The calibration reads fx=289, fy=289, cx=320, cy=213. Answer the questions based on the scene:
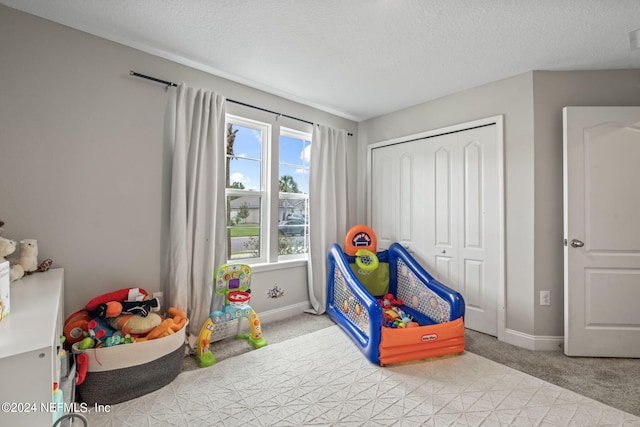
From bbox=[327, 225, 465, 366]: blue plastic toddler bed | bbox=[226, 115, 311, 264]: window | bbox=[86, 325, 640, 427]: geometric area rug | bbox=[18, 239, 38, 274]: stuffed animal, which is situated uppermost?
bbox=[226, 115, 311, 264]: window

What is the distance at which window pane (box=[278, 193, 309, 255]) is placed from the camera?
3275mm

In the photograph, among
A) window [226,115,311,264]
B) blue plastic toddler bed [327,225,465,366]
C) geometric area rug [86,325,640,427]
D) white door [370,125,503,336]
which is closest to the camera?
geometric area rug [86,325,640,427]

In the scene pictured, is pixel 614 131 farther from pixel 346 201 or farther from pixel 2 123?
pixel 2 123

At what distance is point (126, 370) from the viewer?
1.73 metres

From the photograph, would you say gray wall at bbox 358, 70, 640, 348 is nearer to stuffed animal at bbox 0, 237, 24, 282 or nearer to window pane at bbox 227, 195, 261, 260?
window pane at bbox 227, 195, 261, 260

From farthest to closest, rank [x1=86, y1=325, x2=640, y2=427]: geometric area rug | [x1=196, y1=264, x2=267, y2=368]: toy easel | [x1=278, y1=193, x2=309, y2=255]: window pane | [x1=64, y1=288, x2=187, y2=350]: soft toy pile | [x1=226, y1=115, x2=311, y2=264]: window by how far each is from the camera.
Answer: [x1=278, y1=193, x2=309, y2=255]: window pane < [x1=226, y1=115, x2=311, y2=264]: window < [x1=196, y1=264, x2=267, y2=368]: toy easel < [x1=64, y1=288, x2=187, y2=350]: soft toy pile < [x1=86, y1=325, x2=640, y2=427]: geometric area rug

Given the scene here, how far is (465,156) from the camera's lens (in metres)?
2.96

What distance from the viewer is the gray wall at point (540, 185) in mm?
2500

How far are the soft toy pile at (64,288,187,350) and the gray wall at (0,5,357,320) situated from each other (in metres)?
0.17

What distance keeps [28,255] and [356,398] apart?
2.12 metres

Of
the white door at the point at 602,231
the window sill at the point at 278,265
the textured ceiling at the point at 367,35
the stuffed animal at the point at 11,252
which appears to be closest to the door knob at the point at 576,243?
the white door at the point at 602,231

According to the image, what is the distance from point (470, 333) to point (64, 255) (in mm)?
3420

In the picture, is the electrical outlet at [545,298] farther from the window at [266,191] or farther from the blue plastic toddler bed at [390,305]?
the window at [266,191]

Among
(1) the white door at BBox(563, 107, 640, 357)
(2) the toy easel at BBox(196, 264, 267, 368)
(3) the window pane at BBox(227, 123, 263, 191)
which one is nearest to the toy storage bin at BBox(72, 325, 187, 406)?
(2) the toy easel at BBox(196, 264, 267, 368)
